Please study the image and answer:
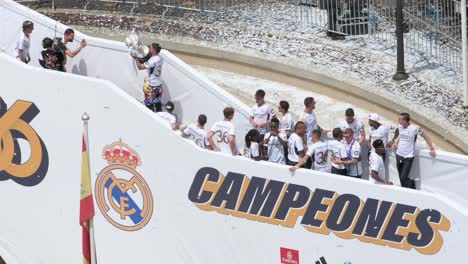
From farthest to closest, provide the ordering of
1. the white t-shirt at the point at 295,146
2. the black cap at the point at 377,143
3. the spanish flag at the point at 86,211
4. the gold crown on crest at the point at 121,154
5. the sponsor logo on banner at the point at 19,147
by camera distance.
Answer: the sponsor logo on banner at the point at 19,147 → the gold crown on crest at the point at 121,154 → the white t-shirt at the point at 295,146 → the black cap at the point at 377,143 → the spanish flag at the point at 86,211

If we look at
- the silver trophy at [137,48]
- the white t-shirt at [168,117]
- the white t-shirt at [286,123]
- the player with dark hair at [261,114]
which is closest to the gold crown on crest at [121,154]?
the white t-shirt at [168,117]

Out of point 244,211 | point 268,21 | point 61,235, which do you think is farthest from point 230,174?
point 268,21

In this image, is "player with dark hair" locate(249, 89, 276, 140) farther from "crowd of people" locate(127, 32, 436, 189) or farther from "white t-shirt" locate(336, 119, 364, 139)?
"white t-shirt" locate(336, 119, 364, 139)

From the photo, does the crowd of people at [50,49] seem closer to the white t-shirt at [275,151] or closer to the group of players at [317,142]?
the group of players at [317,142]

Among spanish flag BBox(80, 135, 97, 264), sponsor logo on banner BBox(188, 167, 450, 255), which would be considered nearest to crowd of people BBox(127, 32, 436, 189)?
sponsor logo on banner BBox(188, 167, 450, 255)

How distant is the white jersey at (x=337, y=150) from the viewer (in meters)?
16.7

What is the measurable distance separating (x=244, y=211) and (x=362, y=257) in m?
1.92

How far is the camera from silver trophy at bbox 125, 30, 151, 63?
19000 mm

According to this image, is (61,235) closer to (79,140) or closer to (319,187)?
(79,140)

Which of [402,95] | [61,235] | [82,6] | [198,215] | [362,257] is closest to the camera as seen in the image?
[362,257]

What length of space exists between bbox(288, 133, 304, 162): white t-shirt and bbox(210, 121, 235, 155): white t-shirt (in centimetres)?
95

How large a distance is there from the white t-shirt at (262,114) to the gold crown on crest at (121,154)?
190cm

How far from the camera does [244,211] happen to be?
56.0 ft

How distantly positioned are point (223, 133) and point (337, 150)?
6.24ft
